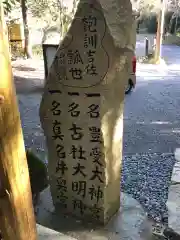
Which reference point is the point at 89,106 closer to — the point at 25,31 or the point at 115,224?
the point at 115,224

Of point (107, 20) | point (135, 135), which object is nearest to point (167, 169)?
point (135, 135)

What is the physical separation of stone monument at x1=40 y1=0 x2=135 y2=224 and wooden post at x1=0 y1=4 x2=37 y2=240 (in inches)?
43.9

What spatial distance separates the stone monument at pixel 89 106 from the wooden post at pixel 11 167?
1.12 m

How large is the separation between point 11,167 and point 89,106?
1.24 m

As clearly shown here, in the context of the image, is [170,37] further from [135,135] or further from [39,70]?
[135,135]

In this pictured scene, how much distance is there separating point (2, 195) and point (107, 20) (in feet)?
4.90

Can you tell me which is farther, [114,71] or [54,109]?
[54,109]

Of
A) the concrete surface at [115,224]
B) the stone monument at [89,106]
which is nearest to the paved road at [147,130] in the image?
the concrete surface at [115,224]

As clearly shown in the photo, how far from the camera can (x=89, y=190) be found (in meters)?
2.72

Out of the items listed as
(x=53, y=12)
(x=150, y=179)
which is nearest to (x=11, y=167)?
(x=150, y=179)

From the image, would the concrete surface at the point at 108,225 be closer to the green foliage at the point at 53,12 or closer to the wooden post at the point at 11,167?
the wooden post at the point at 11,167

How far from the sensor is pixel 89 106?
240cm

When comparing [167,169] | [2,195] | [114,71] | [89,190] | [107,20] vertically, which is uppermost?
[107,20]

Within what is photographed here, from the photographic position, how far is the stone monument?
7.39 feet
